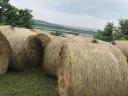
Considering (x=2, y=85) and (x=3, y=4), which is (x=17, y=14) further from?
(x=2, y=85)

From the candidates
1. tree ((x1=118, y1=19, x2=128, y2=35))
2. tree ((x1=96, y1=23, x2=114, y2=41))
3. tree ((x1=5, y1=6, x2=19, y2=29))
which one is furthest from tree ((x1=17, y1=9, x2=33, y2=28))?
tree ((x1=118, y1=19, x2=128, y2=35))

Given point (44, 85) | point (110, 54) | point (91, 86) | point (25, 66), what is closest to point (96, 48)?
point (110, 54)

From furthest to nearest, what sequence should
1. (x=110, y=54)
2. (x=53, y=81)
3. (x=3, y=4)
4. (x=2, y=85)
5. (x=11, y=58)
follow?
(x=3, y=4) < (x=11, y=58) < (x=53, y=81) < (x=2, y=85) < (x=110, y=54)

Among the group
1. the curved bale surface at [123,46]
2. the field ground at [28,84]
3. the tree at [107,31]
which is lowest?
the field ground at [28,84]

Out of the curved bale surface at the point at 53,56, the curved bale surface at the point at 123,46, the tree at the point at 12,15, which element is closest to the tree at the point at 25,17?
the tree at the point at 12,15

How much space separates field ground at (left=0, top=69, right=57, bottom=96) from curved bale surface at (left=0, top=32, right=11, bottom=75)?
228 millimetres

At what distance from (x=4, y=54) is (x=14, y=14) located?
1513 cm

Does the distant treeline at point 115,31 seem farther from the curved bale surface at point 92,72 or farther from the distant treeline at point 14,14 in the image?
the curved bale surface at point 92,72

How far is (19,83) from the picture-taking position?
32.7 feet

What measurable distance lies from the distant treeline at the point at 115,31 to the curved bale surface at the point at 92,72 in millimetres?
16159

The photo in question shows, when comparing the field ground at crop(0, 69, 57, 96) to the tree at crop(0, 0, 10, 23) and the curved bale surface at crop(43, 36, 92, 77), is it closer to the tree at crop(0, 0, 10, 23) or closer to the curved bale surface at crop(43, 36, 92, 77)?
the curved bale surface at crop(43, 36, 92, 77)

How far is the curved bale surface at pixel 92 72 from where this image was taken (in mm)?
7551

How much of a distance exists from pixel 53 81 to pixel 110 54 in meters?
2.82

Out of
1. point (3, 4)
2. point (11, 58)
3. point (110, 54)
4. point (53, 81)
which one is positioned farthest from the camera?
point (3, 4)
